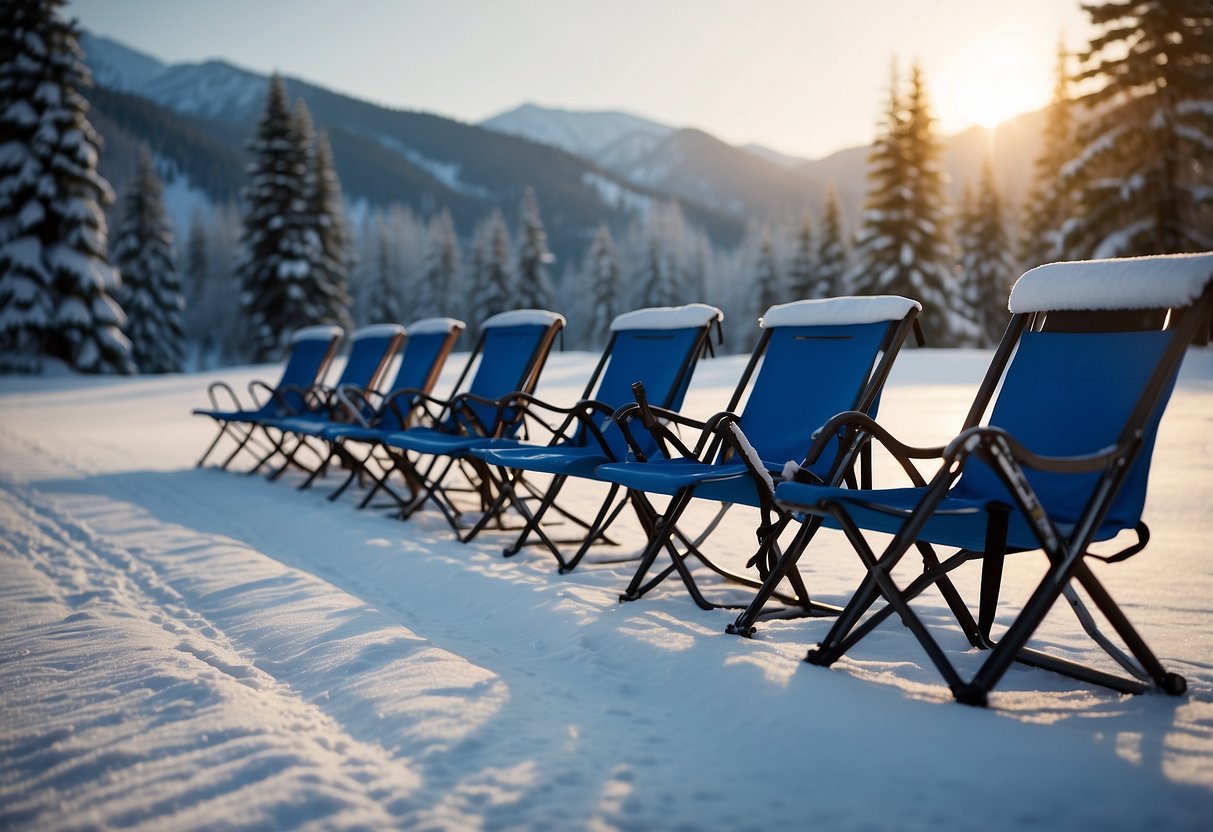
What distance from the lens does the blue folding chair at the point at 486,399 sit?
456 cm

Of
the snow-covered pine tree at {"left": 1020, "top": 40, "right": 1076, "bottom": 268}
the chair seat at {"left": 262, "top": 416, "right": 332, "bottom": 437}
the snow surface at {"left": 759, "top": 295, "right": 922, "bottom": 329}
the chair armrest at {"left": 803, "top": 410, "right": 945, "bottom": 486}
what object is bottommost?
the chair seat at {"left": 262, "top": 416, "right": 332, "bottom": 437}

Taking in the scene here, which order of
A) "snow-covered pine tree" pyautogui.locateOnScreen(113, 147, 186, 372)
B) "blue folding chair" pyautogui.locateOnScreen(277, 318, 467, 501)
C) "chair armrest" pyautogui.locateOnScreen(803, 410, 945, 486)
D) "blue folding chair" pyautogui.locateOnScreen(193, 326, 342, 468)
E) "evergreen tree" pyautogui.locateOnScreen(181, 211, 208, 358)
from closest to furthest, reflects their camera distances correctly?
"chair armrest" pyautogui.locateOnScreen(803, 410, 945, 486) < "blue folding chair" pyautogui.locateOnScreen(277, 318, 467, 501) < "blue folding chair" pyautogui.locateOnScreen(193, 326, 342, 468) < "snow-covered pine tree" pyautogui.locateOnScreen(113, 147, 186, 372) < "evergreen tree" pyautogui.locateOnScreen(181, 211, 208, 358)

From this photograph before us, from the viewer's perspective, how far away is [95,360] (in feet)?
59.9

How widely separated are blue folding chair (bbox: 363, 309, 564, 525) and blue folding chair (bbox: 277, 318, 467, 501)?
30 centimetres

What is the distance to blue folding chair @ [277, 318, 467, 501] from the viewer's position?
538 centimetres

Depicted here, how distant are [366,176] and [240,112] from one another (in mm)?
114179

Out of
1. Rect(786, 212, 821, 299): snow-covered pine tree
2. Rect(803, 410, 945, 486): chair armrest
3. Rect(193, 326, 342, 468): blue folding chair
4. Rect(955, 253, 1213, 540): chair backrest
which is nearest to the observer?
Rect(955, 253, 1213, 540): chair backrest

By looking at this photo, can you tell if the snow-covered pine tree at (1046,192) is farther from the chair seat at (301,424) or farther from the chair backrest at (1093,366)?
the chair backrest at (1093,366)

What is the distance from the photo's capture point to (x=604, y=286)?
3906 cm

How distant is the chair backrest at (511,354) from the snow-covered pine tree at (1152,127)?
15.3 m

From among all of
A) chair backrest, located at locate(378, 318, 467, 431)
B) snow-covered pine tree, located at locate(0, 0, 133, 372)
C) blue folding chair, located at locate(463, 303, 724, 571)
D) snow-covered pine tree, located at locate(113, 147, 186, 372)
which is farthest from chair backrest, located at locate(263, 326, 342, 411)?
snow-covered pine tree, located at locate(113, 147, 186, 372)

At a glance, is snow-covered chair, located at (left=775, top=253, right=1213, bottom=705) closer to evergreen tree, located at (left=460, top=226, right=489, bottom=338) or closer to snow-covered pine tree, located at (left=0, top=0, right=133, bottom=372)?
snow-covered pine tree, located at (left=0, top=0, right=133, bottom=372)

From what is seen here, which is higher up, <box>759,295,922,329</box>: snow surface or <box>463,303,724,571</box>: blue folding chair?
<box>759,295,922,329</box>: snow surface

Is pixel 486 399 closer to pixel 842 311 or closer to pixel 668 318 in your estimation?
pixel 668 318
